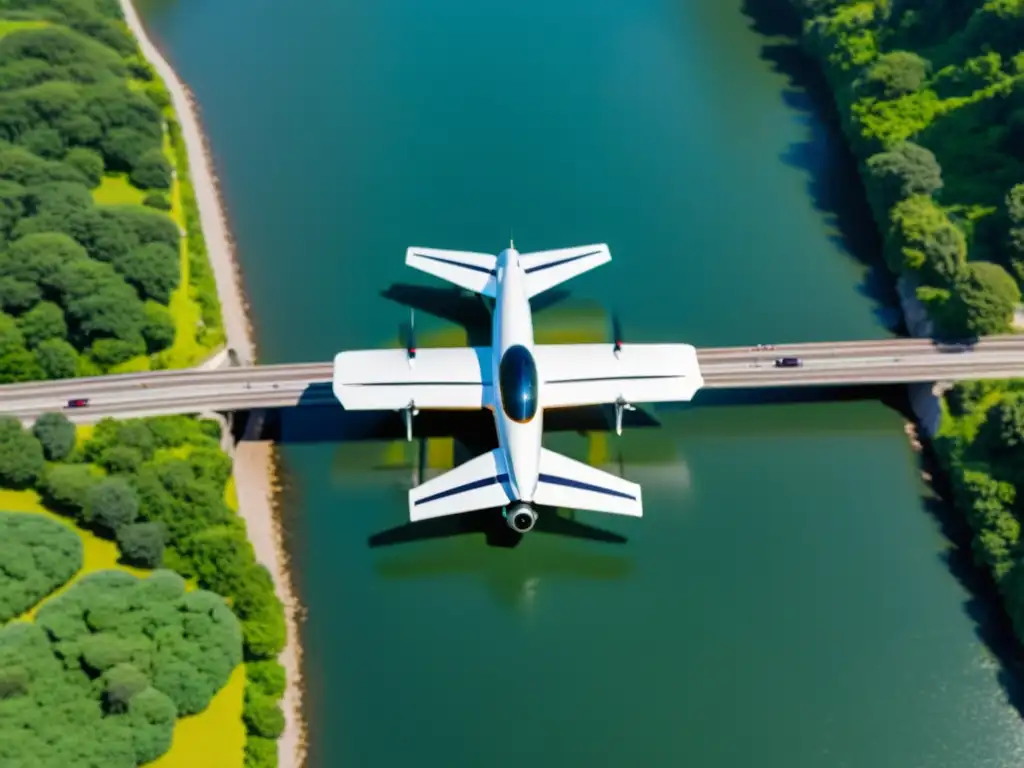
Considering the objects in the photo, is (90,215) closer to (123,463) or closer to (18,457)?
(18,457)

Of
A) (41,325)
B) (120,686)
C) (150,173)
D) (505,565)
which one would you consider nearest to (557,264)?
(505,565)

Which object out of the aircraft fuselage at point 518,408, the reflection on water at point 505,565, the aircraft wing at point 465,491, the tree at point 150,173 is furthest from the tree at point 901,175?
the tree at point 150,173

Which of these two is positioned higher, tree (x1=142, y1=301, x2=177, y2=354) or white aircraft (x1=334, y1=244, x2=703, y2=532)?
tree (x1=142, y1=301, x2=177, y2=354)

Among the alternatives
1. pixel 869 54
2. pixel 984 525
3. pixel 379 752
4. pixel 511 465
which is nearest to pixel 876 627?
pixel 984 525

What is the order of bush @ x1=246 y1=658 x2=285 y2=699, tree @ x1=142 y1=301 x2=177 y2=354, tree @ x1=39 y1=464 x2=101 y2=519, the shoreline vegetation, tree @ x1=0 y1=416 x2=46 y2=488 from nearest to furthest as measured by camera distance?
the shoreline vegetation, bush @ x1=246 y1=658 x2=285 y2=699, tree @ x1=39 y1=464 x2=101 y2=519, tree @ x1=0 y1=416 x2=46 y2=488, tree @ x1=142 y1=301 x2=177 y2=354

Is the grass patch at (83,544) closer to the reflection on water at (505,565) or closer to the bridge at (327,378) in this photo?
the bridge at (327,378)

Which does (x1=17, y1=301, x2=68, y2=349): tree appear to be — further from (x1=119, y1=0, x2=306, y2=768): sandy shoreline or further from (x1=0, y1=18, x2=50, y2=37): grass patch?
(x1=0, y1=18, x2=50, y2=37): grass patch

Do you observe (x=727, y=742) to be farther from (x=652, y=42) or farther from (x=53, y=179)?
(x=652, y=42)

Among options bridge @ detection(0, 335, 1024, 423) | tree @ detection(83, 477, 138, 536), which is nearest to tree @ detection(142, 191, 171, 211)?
bridge @ detection(0, 335, 1024, 423)
